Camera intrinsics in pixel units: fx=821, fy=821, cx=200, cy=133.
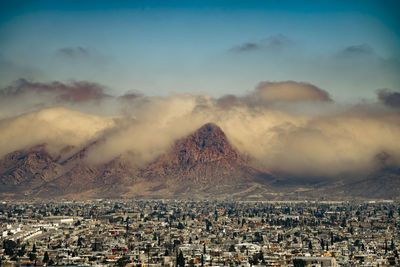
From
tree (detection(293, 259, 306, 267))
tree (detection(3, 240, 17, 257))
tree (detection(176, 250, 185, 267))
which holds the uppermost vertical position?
tree (detection(3, 240, 17, 257))

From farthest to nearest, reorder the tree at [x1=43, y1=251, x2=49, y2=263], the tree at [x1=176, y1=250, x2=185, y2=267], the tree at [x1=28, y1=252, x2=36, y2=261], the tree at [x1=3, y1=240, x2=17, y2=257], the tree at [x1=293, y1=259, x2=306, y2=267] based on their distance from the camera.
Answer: the tree at [x1=3, y1=240, x2=17, y2=257], the tree at [x1=28, y1=252, x2=36, y2=261], the tree at [x1=43, y1=251, x2=49, y2=263], the tree at [x1=293, y1=259, x2=306, y2=267], the tree at [x1=176, y1=250, x2=185, y2=267]

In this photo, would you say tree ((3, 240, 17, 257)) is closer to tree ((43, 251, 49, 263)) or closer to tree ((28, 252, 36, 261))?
tree ((28, 252, 36, 261))

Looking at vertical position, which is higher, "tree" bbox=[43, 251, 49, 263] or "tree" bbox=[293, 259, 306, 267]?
"tree" bbox=[43, 251, 49, 263]

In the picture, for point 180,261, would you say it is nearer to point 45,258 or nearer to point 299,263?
point 299,263

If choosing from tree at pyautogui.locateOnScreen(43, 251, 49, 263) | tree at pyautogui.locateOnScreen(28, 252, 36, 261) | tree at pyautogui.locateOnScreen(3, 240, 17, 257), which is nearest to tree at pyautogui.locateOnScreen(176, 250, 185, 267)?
tree at pyautogui.locateOnScreen(43, 251, 49, 263)

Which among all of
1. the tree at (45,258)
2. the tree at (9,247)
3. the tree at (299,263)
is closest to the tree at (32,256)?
the tree at (45,258)

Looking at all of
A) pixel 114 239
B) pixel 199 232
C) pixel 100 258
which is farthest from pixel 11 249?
pixel 199 232

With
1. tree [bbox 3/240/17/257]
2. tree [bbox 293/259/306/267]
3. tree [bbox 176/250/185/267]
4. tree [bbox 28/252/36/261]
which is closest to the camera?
tree [bbox 176/250/185/267]

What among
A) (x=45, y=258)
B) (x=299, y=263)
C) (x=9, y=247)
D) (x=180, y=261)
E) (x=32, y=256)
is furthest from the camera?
(x=9, y=247)

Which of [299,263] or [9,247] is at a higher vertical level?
[9,247]

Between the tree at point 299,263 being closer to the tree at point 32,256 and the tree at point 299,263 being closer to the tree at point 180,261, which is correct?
the tree at point 180,261

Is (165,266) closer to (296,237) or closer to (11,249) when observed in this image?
(11,249)

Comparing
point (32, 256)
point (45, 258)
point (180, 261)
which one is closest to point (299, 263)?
point (180, 261)
